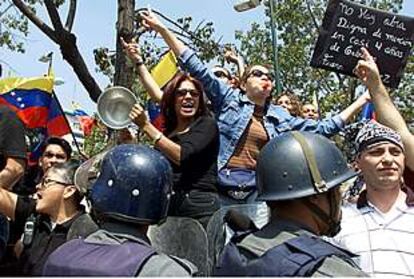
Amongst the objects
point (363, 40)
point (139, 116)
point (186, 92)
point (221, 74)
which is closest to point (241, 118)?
point (186, 92)

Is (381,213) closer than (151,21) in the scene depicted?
Yes

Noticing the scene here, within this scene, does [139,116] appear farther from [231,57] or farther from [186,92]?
[231,57]

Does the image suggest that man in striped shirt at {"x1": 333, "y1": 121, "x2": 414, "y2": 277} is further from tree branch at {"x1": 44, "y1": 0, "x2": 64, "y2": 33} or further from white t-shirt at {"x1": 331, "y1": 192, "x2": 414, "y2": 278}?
tree branch at {"x1": 44, "y1": 0, "x2": 64, "y2": 33}

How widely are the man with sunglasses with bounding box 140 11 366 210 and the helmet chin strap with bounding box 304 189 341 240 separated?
7.49 feet

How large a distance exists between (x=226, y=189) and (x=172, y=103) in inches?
25.6

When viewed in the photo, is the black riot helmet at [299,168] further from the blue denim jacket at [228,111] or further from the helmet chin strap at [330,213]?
the blue denim jacket at [228,111]

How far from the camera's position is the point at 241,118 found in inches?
222

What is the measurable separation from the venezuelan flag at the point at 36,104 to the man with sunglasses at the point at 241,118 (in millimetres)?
2193

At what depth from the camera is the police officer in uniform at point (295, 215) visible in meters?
2.82

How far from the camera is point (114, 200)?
317 cm

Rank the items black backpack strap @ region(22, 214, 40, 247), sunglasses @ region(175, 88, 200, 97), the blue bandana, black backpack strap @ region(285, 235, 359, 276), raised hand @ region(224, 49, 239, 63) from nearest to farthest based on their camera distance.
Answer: black backpack strap @ region(285, 235, 359, 276) < the blue bandana < black backpack strap @ region(22, 214, 40, 247) < sunglasses @ region(175, 88, 200, 97) < raised hand @ region(224, 49, 239, 63)

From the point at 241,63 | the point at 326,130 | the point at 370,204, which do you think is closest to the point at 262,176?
the point at 370,204

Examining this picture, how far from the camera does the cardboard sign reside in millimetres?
6125

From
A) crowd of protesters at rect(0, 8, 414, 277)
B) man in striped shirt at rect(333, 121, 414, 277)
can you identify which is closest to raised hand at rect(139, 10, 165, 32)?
crowd of protesters at rect(0, 8, 414, 277)
